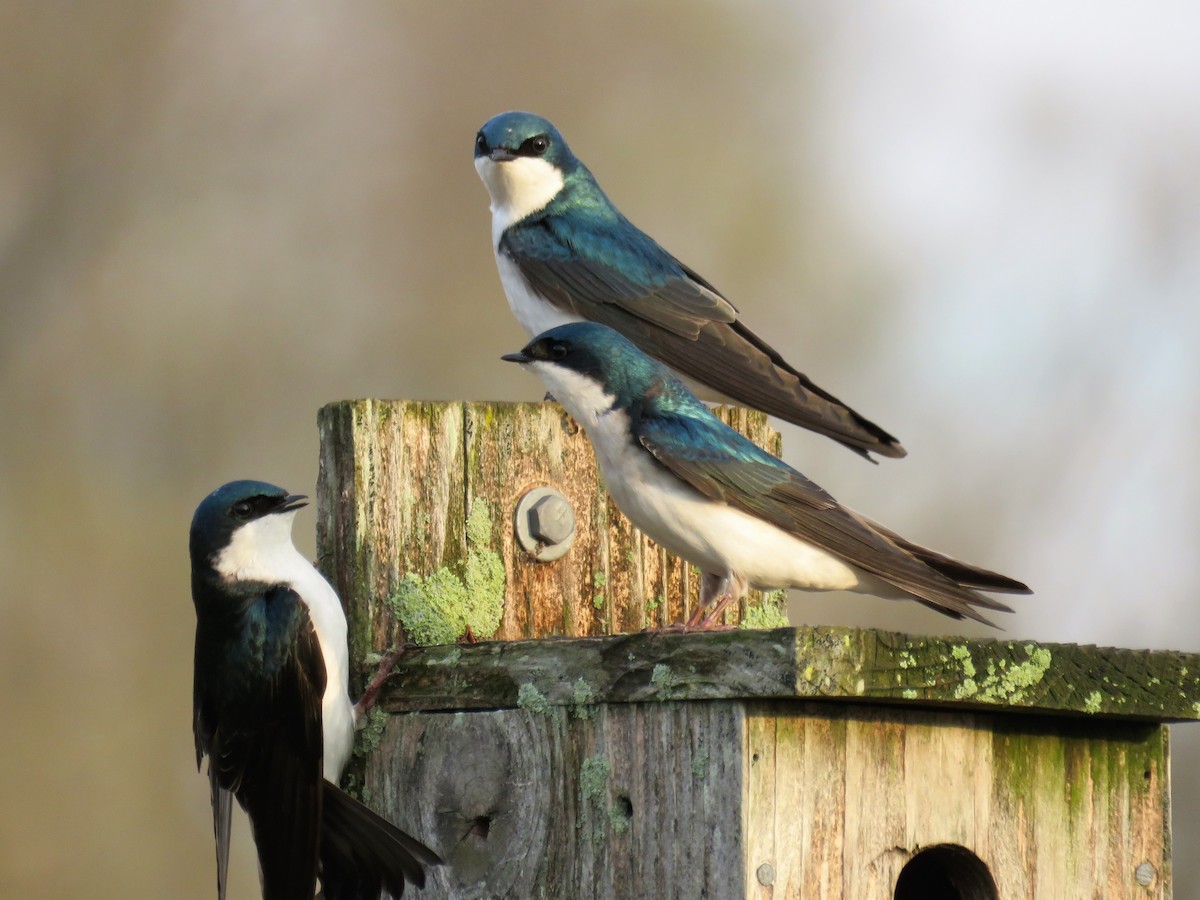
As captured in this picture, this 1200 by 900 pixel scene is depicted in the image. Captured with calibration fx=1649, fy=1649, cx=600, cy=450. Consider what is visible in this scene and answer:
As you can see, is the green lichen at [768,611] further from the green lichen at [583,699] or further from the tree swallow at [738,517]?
the green lichen at [583,699]

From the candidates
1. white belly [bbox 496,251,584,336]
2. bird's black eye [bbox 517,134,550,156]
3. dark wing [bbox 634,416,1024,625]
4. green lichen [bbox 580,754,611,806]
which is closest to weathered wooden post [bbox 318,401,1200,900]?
green lichen [bbox 580,754,611,806]

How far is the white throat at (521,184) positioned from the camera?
3.84m

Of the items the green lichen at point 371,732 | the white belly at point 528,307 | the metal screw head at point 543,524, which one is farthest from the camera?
the white belly at point 528,307

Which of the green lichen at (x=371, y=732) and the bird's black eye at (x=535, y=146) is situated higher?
the bird's black eye at (x=535, y=146)

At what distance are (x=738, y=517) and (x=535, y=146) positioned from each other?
145cm

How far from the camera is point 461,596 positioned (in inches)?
110

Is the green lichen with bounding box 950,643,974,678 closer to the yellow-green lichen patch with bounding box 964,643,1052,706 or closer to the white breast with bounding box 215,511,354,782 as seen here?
the yellow-green lichen patch with bounding box 964,643,1052,706

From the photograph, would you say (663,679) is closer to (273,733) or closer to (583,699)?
(583,699)

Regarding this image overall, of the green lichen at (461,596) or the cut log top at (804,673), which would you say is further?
the green lichen at (461,596)

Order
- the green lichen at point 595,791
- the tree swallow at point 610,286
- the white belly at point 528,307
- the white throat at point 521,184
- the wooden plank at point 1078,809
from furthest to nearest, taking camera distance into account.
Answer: the white throat at point 521,184 < the white belly at point 528,307 < the tree swallow at point 610,286 < the wooden plank at point 1078,809 < the green lichen at point 595,791

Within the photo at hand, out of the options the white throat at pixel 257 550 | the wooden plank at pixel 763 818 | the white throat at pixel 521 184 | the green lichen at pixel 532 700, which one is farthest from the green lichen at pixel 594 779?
the white throat at pixel 521 184

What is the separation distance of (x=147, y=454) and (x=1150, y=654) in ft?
13.2

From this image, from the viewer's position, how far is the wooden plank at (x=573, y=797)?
7.36 feet

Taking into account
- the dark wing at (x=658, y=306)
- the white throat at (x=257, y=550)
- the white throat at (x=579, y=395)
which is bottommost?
the white throat at (x=257, y=550)
